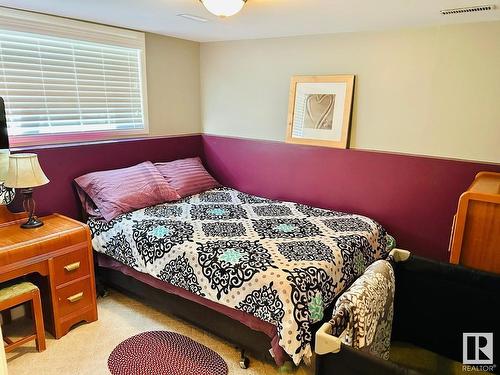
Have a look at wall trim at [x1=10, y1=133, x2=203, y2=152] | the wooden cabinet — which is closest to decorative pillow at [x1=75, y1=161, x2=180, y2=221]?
wall trim at [x1=10, y1=133, x2=203, y2=152]

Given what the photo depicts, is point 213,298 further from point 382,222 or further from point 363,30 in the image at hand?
point 363,30

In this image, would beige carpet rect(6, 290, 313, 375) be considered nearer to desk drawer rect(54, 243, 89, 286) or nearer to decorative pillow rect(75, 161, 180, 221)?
desk drawer rect(54, 243, 89, 286)

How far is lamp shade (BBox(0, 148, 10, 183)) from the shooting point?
2.41 metres

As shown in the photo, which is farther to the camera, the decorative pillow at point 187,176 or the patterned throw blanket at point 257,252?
the decorative pillow at point 187,176

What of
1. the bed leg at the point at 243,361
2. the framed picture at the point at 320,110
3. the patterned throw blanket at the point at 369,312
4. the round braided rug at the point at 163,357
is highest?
the framed picture at the point at 320,110

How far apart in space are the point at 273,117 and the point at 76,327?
236cm

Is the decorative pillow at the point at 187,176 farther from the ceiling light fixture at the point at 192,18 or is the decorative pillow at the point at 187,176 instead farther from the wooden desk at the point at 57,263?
the ceiling light fixture at the point at 192,18

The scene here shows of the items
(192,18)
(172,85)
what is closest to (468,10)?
(192,18)

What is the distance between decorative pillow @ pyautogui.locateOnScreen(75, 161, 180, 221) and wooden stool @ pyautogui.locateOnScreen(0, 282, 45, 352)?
75 centimetres

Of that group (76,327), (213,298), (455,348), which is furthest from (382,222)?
(76,327)

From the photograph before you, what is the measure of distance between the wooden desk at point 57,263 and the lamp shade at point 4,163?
242mm

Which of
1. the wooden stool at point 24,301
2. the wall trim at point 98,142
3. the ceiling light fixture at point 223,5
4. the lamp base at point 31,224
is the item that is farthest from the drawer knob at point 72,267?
the ceiling light fixture at point 223,5

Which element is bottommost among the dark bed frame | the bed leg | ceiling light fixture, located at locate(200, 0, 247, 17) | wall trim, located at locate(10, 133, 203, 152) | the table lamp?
the bed leg

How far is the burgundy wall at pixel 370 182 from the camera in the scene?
2736 mm
